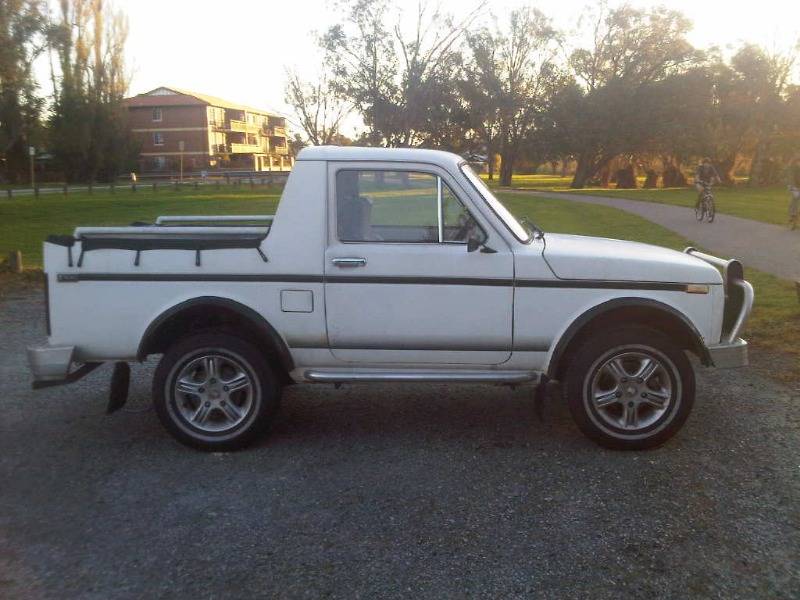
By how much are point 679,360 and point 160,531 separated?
318 cm

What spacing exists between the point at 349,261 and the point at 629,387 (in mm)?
1932

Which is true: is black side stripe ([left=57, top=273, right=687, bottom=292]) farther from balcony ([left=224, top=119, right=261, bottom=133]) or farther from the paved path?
balcony ([left=224, top=119, right=261, bottom=133])

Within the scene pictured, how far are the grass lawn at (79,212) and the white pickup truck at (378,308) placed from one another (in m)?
10.1

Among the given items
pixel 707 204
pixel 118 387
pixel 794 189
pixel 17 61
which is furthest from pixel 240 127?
pixel 118 387

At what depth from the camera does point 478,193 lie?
4.62m

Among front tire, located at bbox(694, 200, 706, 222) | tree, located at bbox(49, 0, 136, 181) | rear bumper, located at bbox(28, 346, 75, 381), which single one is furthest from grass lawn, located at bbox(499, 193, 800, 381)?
tree, located at bbox(49, 0, 136, 181)

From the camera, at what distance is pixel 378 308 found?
179 inches

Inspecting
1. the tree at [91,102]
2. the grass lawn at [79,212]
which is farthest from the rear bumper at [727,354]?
the tree at [91,102]

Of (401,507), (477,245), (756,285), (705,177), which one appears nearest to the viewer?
(401,507)

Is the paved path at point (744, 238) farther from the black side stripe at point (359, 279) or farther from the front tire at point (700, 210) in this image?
the black side stripe at point (359, 279)

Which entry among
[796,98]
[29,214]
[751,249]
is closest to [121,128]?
[29,214]

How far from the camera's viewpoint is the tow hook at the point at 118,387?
4.75 metres

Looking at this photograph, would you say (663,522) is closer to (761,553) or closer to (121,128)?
(761,553)

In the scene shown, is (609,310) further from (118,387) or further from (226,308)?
(118,387)
